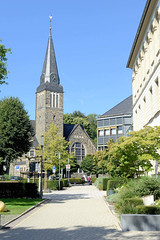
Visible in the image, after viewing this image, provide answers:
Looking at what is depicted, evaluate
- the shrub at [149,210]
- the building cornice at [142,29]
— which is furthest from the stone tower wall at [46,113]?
the shrub at [149,210]

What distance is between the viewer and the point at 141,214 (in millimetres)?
10602

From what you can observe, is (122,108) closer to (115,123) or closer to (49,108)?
(115,123)

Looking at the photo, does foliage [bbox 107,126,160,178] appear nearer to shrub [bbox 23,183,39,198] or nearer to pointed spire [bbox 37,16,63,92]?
shrub [bbox 23,183,39,198]

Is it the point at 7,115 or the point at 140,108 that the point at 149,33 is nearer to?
the point at 140,108

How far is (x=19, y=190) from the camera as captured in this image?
81.8ft

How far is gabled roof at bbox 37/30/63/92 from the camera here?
2933 inches

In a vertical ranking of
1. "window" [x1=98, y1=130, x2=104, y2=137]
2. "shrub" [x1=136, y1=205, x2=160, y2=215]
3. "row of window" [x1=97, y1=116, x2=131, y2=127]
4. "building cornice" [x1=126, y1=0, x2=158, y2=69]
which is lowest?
"shrub" [x1=136, y1=205, x2=160, y2=215]

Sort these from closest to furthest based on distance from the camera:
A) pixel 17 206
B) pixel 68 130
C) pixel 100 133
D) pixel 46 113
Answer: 1. pixel 17 206
2. pixel 100 133
3. pixel 46 113
4. pixel 68 130

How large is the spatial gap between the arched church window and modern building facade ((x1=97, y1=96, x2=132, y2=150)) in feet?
53.9

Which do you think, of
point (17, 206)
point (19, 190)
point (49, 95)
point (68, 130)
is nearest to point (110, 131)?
point (68, 130)

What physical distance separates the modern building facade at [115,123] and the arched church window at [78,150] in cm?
1643

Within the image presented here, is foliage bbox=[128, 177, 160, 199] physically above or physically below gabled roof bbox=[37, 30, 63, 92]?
below

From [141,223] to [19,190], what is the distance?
1636cm

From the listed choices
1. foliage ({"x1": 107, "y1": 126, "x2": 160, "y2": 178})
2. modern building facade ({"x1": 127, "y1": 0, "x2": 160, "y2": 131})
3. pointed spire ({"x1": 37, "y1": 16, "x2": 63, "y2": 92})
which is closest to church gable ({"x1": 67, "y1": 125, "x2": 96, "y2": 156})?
pointed spire ({"x1": 37, "y1": 16, "x2": 63, "y2": 92})
